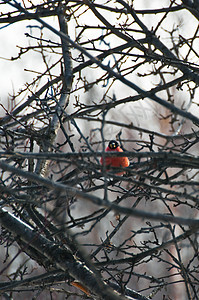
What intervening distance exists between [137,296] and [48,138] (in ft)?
4.30

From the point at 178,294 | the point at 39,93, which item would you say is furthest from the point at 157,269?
the point at 39,93

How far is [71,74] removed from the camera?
12.9 ft

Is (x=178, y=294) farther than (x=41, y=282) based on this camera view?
Yes

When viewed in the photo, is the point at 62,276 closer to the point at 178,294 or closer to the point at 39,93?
the point at 39,93

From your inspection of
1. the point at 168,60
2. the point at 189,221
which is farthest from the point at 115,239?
the point at 189,221

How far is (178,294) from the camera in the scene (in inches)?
517

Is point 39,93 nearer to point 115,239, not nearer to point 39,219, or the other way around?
point 39,219

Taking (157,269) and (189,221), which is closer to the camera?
(189,221)

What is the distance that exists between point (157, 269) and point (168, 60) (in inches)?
455

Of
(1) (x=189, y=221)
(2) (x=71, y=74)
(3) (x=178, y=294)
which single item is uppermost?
(3) (x=178, y=294)

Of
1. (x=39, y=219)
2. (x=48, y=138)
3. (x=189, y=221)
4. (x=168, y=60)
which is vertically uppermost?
(x=168, y=60)

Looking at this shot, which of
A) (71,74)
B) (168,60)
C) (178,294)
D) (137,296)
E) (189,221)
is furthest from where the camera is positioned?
(178,294)

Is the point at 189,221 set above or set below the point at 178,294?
below

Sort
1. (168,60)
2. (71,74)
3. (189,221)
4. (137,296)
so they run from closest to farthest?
(189,221), (168,60), (137,296), (71,74)
